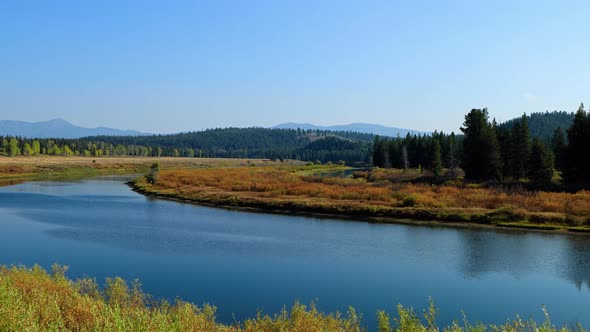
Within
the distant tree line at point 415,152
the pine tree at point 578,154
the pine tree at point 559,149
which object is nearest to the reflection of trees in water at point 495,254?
the pine tree at point 578,154

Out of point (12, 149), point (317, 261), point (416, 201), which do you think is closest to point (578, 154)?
point (416, 201)

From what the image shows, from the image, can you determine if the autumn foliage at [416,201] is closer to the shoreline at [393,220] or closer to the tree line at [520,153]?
the shoreline at [393,220]

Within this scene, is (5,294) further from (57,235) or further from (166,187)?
(166,187)

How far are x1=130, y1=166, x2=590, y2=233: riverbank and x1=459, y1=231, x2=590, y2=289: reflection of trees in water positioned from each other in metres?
4.50

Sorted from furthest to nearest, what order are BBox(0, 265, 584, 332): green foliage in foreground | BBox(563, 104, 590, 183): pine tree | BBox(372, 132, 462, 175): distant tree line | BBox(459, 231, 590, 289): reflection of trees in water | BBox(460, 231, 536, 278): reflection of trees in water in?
BBox(372, 132, 462, 175): distant tree line < BBox(563, 104, 590, 183): pine tree < BBox(460, 231, 536, 278): reflection of trees in water < BBox(459, 231, 590, 289): reflection of trees in water < BBox(0, 265, 584, 332): green foliage in foreground

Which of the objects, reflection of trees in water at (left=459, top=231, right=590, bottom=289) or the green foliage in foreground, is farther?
reflection of trees in water at (left=459, top=231, right=590, bottom=289)

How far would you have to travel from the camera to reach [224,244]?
121 feet

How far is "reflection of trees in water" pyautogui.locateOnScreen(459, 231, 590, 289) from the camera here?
2847 cm

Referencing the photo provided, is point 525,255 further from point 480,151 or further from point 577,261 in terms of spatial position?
point 480,151

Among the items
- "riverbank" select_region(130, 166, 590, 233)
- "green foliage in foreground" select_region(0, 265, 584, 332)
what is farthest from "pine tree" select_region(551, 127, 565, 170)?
"green foliage in foreground" select_region(0, 265, 584, 332)

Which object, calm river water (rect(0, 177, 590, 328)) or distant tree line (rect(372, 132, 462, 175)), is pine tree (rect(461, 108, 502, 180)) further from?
calm river water (rect(0, 177, 590, 328))

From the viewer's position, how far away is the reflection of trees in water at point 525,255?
28469 mm

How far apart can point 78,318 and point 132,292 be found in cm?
802

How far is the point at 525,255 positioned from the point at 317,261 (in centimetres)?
1501
